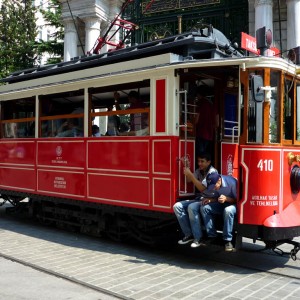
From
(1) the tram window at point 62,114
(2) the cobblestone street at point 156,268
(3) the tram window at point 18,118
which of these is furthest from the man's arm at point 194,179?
(3) the tram window at point 18,118

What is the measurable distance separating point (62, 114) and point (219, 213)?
3492 millimetres

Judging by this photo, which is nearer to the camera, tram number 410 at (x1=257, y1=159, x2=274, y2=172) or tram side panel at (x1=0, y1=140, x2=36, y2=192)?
tram number 410 at (x1=257, y1=159, x2=274, y2=172)

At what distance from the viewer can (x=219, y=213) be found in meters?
6.03

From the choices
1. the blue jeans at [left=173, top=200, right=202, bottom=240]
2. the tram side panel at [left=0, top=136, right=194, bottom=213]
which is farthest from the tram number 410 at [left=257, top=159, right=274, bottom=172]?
the tram side panel at [left=0, top=136, right=194, bottom=213]

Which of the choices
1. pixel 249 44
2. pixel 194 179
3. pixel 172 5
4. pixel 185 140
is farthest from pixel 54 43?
pixel 194 179

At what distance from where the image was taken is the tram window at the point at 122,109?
667 cm

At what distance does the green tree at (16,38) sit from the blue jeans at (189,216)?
18778 millimetres

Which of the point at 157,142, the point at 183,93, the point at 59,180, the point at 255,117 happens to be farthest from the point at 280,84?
the point at 59,180

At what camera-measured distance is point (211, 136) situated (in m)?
6.74

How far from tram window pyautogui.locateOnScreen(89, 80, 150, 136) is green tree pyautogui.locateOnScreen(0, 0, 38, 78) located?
1675cm

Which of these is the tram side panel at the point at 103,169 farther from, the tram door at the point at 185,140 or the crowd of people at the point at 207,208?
the crowd of people at the point at 207,208

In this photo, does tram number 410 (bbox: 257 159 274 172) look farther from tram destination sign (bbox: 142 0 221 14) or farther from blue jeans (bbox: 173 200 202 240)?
tram destination sign (bbox: 142 0 221 14)

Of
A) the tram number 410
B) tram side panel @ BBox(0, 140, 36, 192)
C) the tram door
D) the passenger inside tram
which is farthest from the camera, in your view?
tram side panel @ BBox(0, 140, 36, 192)

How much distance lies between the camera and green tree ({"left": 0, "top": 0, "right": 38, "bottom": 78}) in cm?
2314
